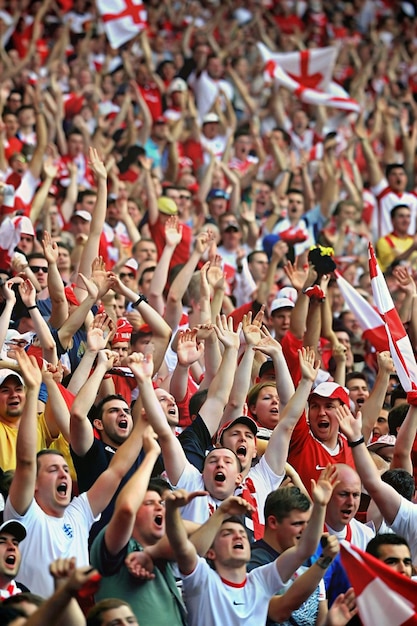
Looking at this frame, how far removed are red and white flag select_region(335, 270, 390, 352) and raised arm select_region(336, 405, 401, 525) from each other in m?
2.10

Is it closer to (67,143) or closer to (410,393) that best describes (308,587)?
(410,393)

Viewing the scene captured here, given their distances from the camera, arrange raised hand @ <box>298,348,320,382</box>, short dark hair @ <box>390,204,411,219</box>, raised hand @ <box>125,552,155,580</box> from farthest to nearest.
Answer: short dark hair @ <box>390,204,411,219</box> → raised hand @ <box>298,348,320,382</box> → raised hand @ <box>125,552,155,580</box>

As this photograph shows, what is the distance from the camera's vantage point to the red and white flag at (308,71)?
15.3 metres

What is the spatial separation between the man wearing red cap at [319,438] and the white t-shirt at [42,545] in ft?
5.98

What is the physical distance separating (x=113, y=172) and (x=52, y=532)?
6879 mm

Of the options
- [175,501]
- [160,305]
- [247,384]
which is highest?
[175,501]

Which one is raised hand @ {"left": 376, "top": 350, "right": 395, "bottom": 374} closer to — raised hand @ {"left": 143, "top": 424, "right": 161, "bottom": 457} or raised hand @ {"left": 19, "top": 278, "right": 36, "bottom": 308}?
raised hand @ {"left": 19, "top": 278, "right": 36, "bottom": 308}

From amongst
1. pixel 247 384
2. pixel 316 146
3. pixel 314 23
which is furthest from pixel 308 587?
pixel 314 23

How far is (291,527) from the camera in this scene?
6.22m

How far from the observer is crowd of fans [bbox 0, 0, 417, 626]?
19.0 feet

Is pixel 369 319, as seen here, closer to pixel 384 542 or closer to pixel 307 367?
pixel 307 367

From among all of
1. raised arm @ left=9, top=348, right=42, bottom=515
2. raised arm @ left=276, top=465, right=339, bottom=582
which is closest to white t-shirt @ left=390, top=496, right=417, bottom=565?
raised arm @ left=276, top=465, right=339, bottom=582

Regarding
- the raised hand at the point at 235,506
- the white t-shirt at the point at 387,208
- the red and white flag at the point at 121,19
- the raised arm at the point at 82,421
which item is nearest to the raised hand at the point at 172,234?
the raised arm at the point at 82,421

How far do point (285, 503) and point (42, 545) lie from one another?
1109mm
